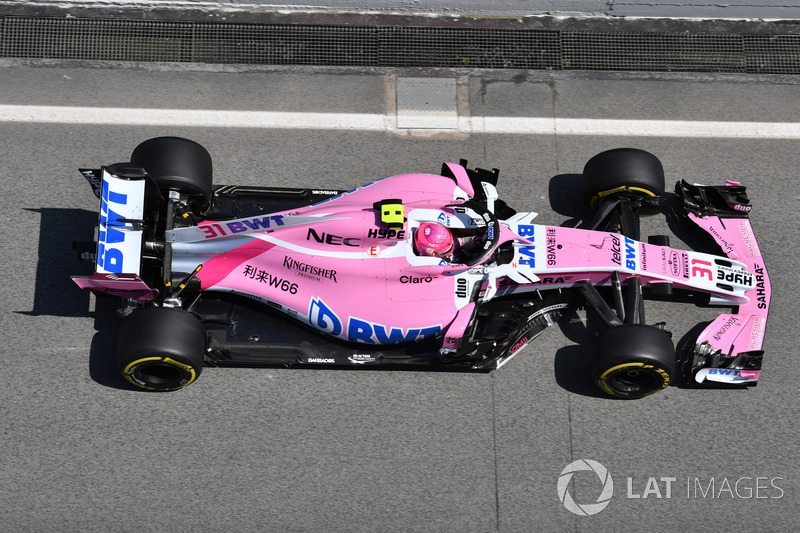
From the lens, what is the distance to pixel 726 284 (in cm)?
798

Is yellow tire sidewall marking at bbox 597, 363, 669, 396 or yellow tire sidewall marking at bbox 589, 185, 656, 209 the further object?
yellow tire sidewall marking at bbox 589, 185, 656, 209

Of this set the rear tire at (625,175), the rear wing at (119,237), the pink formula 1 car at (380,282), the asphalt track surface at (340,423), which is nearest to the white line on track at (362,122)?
the asphalt track surface at (340,423)

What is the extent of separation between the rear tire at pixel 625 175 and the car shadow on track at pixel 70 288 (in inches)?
191

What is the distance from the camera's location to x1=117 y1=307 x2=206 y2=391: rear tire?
7.02 meters

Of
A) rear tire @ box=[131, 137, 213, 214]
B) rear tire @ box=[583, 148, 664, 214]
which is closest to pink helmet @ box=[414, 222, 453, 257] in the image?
rear tire @ box=[583, 148, 664, 214]

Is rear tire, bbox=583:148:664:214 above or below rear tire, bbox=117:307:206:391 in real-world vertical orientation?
above

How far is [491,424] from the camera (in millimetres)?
7750

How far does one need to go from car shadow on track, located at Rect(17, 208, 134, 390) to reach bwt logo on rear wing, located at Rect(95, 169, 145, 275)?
3.03 feet

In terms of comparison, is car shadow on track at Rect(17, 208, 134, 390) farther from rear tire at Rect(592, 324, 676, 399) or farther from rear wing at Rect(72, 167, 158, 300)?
rear tire at Rect(592, 324, 676, 399)

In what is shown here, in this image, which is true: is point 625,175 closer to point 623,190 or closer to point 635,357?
point 623,190

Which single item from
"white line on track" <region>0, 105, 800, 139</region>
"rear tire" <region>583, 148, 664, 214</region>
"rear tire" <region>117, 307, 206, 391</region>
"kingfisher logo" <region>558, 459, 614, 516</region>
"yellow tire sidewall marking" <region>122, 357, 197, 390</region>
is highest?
"white line on track" <region>0, 105, 800, 139</region>

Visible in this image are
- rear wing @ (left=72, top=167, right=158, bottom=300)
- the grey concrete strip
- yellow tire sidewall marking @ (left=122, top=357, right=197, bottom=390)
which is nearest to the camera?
rear wing @ (left=72, top=167, right=158, bottom=300)
